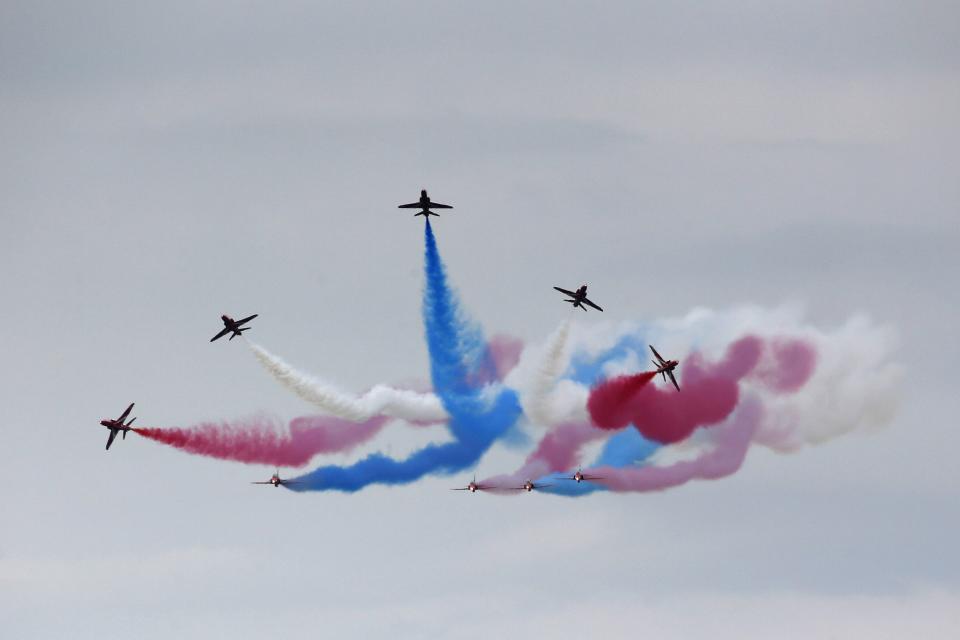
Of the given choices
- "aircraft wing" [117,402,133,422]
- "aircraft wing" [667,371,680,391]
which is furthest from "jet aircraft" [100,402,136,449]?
"aircraft wing" [667,371,680,391]

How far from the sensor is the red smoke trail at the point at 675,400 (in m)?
65.7

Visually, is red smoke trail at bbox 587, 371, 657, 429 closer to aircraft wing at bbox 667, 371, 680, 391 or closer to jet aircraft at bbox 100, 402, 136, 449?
aircraft wing at bbox 667, 371, 680, 391

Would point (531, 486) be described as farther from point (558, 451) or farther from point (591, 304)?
point (591, 304)

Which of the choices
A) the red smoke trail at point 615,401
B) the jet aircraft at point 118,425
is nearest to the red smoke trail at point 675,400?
the red smoke trail at point 615,401

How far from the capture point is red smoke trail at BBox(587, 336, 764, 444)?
216 ft

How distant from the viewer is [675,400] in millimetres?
66188

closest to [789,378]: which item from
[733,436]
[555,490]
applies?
[733,436]

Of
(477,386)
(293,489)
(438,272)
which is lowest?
(293,489)

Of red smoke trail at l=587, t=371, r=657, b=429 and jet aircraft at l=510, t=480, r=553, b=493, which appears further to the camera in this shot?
jet aircraft at l=510, t=480, r=553, b=493

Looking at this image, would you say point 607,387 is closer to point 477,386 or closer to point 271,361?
point 477,386

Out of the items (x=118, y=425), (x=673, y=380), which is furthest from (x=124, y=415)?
(x=673, y=380)

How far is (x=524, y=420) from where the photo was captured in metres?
67.0

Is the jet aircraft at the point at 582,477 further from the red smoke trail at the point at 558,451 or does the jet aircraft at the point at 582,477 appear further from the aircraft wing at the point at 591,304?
the aircraft wing at the point at 591,304

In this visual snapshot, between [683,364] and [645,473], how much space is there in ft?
18.1
